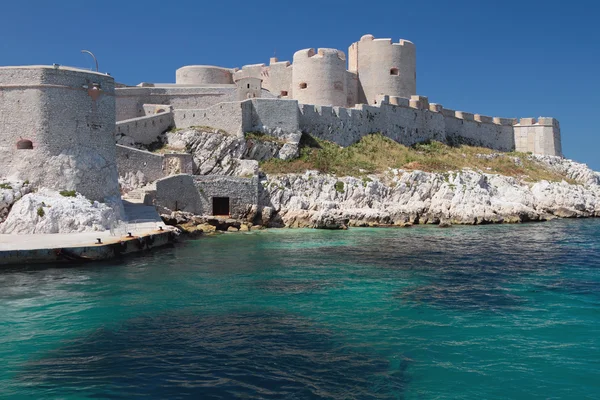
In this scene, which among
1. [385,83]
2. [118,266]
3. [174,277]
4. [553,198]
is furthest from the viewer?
[385,83]

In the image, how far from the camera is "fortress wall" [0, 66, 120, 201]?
18234 mm

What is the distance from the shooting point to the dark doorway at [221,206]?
26.0 m

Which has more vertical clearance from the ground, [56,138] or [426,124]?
[426,124]

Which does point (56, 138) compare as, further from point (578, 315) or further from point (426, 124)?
point (426, 124)

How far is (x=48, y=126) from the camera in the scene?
18.4 meters

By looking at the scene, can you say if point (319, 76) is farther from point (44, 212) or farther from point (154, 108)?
point (44, 212)

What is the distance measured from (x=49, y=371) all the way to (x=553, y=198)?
3130 centimetres

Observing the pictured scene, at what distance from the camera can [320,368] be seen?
698 cm

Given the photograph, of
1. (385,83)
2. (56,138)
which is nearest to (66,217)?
(56,138)

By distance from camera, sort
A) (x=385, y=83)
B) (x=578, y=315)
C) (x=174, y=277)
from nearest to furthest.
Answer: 1. (x=578, y=315)
2. (x=174, y=277)
3. (x=385, y=83)

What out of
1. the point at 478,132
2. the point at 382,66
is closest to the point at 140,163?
the point at 382,66

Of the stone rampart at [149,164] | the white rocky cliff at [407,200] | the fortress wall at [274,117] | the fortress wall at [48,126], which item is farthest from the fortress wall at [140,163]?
the fortress wall at [274,117]

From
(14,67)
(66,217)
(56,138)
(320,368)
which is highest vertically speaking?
(14,67)

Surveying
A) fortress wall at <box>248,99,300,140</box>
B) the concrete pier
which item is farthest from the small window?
fortress wall at <box>248,99,300,140</box>
